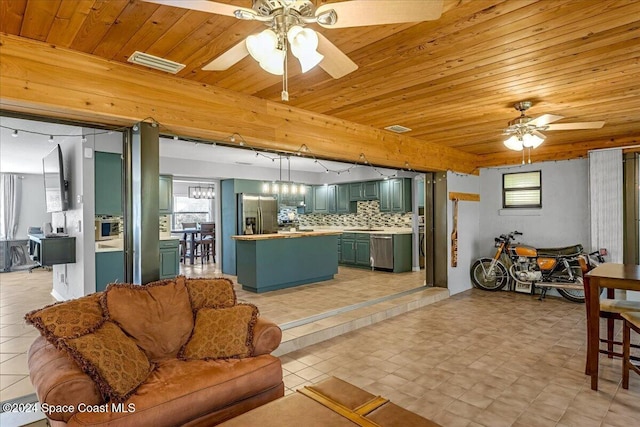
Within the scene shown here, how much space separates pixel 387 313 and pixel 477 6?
3.70 meters

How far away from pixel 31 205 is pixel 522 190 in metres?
11.3

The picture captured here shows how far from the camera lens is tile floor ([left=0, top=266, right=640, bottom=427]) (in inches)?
99.4

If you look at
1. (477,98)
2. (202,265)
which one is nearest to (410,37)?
(477,98)

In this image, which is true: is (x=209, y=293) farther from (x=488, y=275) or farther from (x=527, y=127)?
(x=488, y=275)

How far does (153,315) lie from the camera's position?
2.39 metres

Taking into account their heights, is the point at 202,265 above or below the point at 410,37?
below

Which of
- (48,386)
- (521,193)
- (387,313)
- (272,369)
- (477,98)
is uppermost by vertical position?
(477,98)

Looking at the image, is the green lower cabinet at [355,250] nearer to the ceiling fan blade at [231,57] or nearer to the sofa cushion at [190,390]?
the sofa cushion at [190,390]

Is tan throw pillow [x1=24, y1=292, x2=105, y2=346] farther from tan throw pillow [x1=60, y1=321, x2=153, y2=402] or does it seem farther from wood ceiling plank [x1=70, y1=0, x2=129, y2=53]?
wood ceiling plank [x1=70, y1=0, x2=129, y2=53]

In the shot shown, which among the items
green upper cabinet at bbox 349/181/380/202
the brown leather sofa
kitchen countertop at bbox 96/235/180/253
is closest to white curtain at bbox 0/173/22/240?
kitchen countertop at bbox 96/235/180/253

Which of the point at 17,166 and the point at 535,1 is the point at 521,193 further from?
the point at 17,166

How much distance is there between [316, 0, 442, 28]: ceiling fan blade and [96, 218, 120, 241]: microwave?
5.10 m

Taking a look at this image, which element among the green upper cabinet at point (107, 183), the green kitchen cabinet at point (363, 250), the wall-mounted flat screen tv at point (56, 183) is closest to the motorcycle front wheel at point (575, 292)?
the green kitchen cabinet at point (363, 250)

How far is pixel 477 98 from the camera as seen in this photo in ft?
11.3
